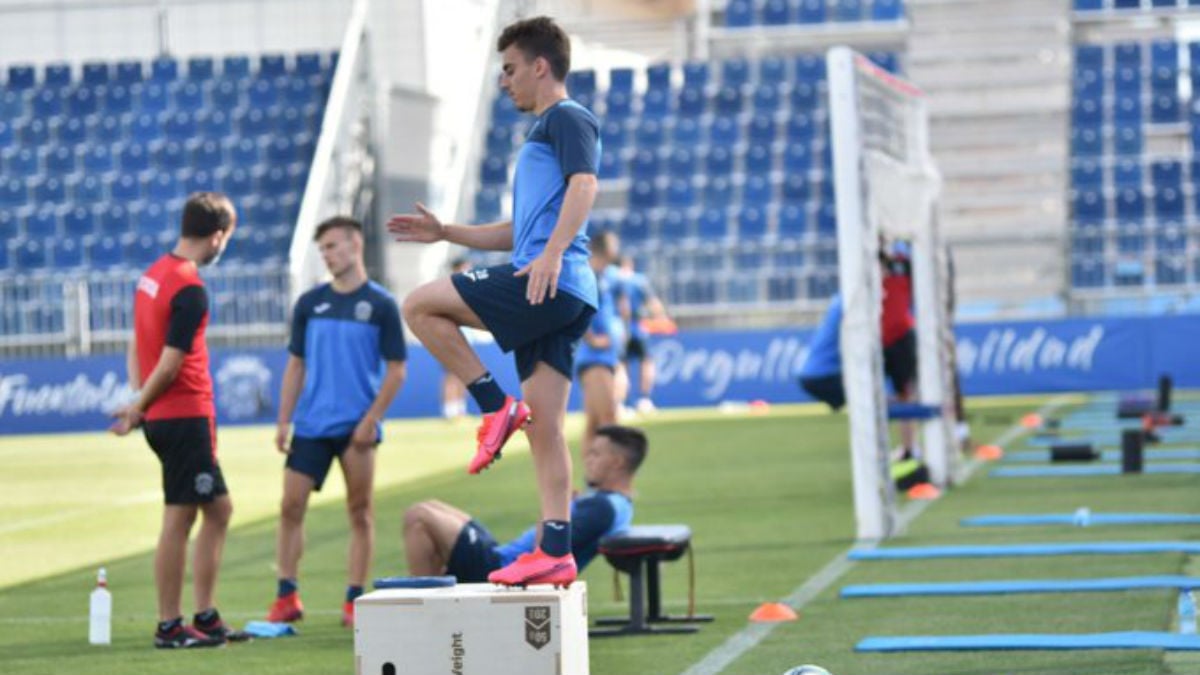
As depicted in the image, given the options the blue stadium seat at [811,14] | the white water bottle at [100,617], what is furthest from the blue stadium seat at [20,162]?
the white water bottle at [100,617]

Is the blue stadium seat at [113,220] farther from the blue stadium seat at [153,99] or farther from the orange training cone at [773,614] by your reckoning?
the orange training cone at [773,614]

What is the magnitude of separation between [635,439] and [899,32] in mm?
30340

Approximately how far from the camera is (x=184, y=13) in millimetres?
40844

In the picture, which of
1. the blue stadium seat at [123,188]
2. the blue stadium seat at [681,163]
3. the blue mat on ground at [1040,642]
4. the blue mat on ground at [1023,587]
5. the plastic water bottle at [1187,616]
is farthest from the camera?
the blue stadium seat at [123,188]

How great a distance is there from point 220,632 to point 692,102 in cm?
2826

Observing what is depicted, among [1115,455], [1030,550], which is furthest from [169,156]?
[1030,550]

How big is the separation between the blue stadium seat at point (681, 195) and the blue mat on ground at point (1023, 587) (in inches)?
974

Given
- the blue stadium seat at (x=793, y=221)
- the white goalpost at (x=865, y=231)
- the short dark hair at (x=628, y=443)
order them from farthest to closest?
1. the blue stadium seat at (x=793, y=221)
2. the white goalpost at (x=865, y=231)
3. the short dark hair at (x=628, y=443)

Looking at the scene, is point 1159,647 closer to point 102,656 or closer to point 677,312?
point 102,656

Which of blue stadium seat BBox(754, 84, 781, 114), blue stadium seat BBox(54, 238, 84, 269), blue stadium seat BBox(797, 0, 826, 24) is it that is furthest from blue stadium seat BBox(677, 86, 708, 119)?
blue stadium seat BBox(54, 238, 84, 269)

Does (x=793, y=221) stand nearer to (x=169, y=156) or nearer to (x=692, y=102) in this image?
(x=692, y=102)

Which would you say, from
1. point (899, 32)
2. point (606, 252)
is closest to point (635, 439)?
point (606, 252)

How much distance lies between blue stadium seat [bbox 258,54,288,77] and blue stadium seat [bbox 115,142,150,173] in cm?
233

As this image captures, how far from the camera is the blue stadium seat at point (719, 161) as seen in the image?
36375 mm
